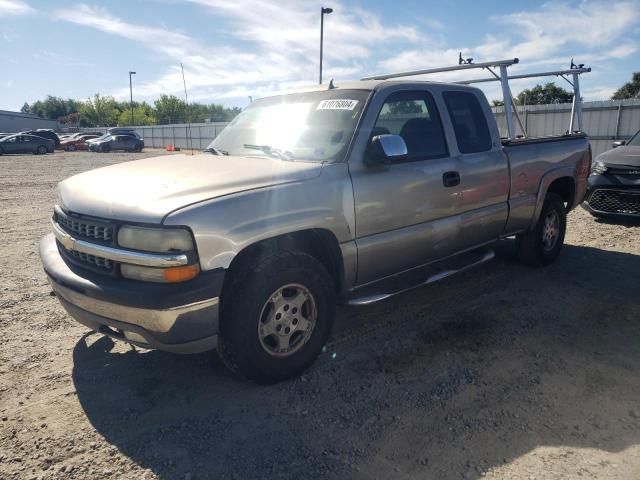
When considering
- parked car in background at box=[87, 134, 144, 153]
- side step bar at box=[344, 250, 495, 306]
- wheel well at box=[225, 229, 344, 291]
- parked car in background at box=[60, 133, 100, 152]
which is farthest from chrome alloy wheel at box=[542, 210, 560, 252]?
parked car in background at box=[60, 133, 100, 152]

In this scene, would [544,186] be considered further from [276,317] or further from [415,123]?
[276,317]

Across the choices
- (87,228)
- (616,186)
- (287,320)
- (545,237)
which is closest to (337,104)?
(287,320)

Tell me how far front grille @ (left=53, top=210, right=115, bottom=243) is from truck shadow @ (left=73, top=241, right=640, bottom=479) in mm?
1021

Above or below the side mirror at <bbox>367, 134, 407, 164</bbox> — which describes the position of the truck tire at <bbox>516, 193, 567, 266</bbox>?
below

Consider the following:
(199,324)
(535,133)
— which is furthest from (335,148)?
(535,133)

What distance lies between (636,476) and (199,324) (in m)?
2.38

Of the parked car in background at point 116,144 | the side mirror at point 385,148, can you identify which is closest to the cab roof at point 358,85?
the side mirror at point 385,148

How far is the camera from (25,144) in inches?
1265

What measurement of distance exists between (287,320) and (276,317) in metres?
0.09

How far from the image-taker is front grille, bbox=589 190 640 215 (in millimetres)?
7738

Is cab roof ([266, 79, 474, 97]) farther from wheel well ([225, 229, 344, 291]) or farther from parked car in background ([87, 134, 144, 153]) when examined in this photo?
parked car in background ([87, 134, 144, 153])

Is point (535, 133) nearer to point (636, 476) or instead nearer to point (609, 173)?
point (609, 173)

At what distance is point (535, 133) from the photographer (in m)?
16.3

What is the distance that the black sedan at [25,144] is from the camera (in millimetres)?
31391
